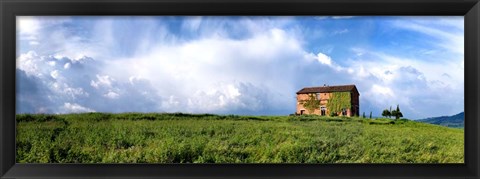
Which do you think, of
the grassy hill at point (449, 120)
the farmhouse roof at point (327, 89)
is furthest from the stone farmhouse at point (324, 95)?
the grassy hill at point (449, 120)

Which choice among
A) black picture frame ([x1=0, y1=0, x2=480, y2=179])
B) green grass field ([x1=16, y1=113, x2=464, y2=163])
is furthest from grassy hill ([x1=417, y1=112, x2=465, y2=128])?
black picture frame ([x1=0, y1=0, x2=480, y2=179])

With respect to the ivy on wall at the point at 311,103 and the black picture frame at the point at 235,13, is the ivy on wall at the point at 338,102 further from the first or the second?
the black picture frame at the point at 235,13

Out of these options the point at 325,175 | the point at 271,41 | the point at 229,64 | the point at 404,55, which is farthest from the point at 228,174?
the point at 404,55

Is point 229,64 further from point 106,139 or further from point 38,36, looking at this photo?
point 38,36

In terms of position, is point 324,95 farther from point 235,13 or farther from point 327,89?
point 235,13

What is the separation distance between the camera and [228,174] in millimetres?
1411

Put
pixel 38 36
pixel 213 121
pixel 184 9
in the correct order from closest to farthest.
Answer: pixel 184 9 → pixel 38 36 → pixel 213 121

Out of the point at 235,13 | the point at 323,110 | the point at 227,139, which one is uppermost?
the point at 235,13

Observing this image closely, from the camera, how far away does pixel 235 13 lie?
1.41 meters

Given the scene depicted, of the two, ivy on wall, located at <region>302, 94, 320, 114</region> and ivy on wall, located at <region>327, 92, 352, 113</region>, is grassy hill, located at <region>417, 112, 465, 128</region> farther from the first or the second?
ivy on wall, located at <region>302, 94, 320, 114</region>

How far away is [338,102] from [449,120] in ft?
1.47

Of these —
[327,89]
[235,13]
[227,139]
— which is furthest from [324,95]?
[235,13]

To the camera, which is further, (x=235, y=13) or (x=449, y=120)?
(x=449, y=120)

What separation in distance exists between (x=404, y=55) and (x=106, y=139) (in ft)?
4.03
